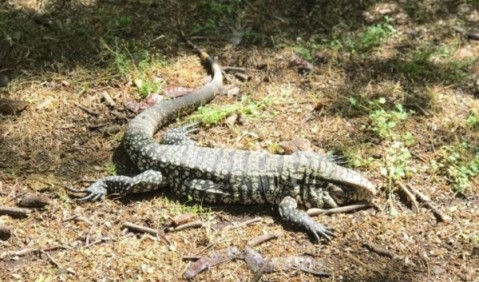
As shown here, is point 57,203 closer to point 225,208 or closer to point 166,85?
point 225,208

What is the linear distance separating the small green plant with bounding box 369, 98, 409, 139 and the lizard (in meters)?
0.82

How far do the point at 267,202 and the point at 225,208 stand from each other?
1.43ft

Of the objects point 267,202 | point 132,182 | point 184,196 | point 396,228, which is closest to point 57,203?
point 132,182

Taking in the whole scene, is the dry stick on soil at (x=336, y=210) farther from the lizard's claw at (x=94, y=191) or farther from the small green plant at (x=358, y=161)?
the lizard's claw at (x=94, y=191)

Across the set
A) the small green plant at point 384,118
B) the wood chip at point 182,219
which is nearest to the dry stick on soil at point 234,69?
the small green plant at point 384,118

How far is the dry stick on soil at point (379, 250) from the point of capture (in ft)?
18.6

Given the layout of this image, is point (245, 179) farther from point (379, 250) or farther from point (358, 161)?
point (379, 250)

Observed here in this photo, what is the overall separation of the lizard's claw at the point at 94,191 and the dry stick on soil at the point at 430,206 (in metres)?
3.17

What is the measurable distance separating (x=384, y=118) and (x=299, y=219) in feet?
6.25

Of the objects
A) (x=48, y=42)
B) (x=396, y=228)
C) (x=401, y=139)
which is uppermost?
(x=48, y=42)

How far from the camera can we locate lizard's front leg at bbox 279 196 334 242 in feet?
19.1

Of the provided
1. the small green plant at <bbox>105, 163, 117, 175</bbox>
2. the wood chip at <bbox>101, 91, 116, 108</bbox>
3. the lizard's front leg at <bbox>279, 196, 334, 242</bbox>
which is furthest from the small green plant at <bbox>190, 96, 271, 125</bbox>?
the lizard's front leg at <bbox>279, 196, 334, 242</bbox>

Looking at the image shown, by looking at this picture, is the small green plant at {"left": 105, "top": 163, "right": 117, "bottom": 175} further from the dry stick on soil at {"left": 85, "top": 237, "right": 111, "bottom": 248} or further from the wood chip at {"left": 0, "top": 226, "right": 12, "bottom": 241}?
the wood chip at {"left": 0, "top": 226, "right": 12, "bottom": 241}

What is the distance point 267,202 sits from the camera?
6.23 metres
